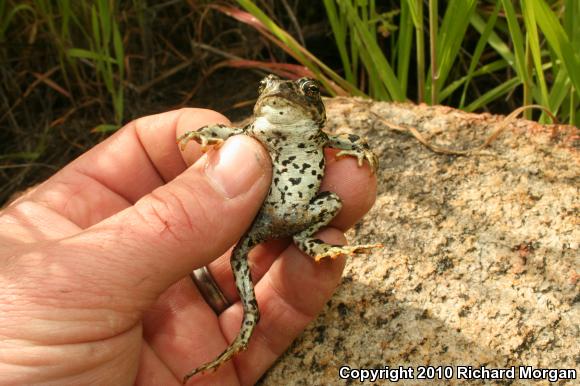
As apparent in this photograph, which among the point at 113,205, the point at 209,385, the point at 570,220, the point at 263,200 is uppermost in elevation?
the point at 263,200

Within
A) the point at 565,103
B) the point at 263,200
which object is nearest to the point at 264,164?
the point at 263,200

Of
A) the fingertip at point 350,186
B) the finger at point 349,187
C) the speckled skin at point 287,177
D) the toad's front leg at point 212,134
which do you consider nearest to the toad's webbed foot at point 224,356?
the speckled skin at point 287,177

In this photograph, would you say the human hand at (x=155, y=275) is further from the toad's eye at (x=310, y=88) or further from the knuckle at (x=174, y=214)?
the toad's eye at (x=310, y=88)

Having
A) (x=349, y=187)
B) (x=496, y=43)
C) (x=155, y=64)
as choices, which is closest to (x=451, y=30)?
(x=496, y=43)

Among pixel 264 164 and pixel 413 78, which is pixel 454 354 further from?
pixel 413 78

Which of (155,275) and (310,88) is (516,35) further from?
(155,275)

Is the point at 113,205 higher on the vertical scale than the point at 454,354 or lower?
higher
